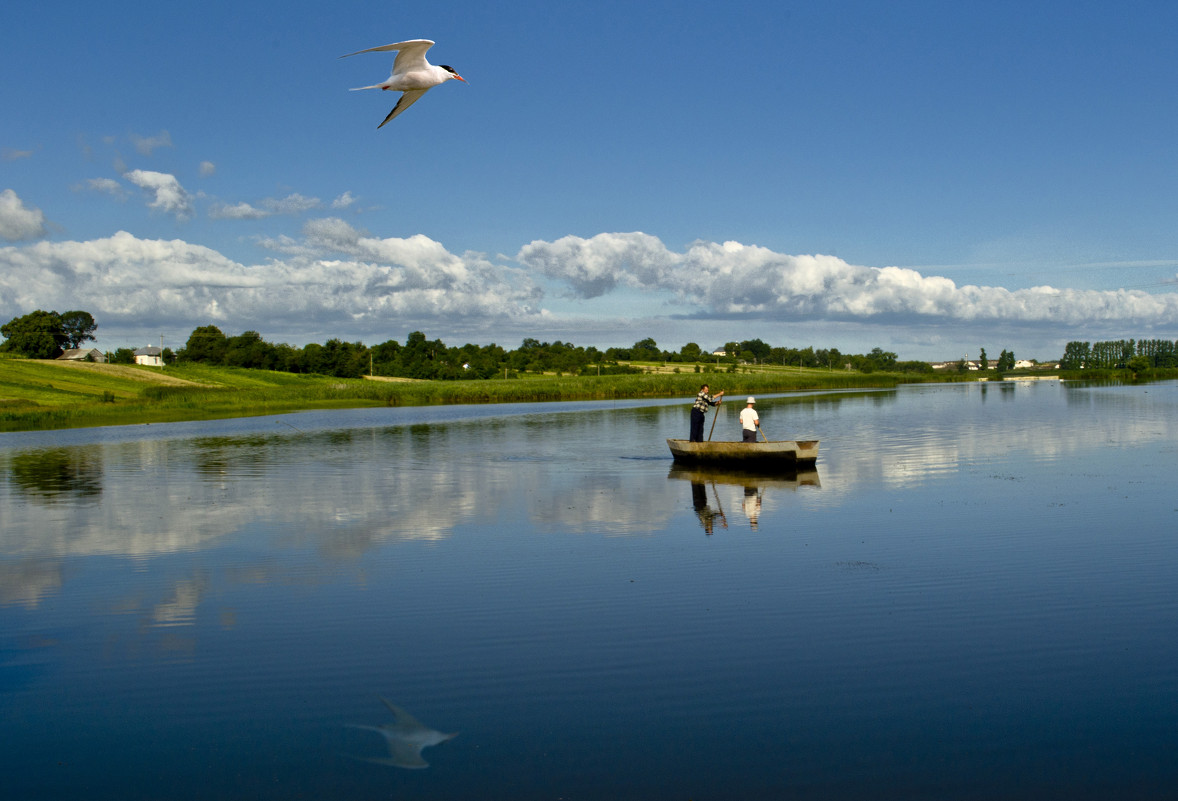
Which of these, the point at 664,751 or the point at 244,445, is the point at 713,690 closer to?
the point at 664,751

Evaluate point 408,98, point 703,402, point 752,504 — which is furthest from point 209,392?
point 408,98

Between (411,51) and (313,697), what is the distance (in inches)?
270

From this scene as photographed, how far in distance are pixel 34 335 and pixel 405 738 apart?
133m

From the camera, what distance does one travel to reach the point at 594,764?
638cm

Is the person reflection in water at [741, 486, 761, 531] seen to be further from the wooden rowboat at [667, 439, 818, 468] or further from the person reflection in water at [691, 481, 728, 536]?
the wooden rowboat at [667, 439, 818, 468]

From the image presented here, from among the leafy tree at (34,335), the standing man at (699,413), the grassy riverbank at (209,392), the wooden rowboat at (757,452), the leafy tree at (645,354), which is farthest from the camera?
the leafy tree at (645,354)

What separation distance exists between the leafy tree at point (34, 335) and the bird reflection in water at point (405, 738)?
130m

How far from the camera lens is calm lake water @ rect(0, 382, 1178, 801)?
634cm

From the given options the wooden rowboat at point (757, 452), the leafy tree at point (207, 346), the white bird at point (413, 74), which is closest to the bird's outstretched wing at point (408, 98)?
the white bird at point (413, 74)

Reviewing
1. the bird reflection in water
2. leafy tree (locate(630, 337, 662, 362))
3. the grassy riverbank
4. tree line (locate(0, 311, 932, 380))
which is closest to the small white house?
tree line (locate(0, 311, 932, 380))

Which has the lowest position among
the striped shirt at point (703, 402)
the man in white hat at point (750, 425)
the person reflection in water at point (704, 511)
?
the person reflection in water at point (704, 511)

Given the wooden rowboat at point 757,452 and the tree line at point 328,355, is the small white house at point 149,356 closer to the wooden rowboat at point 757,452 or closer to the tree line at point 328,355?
the tree line at point 328,355

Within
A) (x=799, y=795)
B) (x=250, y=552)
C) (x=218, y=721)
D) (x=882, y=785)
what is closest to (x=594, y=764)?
Answer: (x=799, y=795)

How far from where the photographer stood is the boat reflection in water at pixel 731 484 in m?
16.7
